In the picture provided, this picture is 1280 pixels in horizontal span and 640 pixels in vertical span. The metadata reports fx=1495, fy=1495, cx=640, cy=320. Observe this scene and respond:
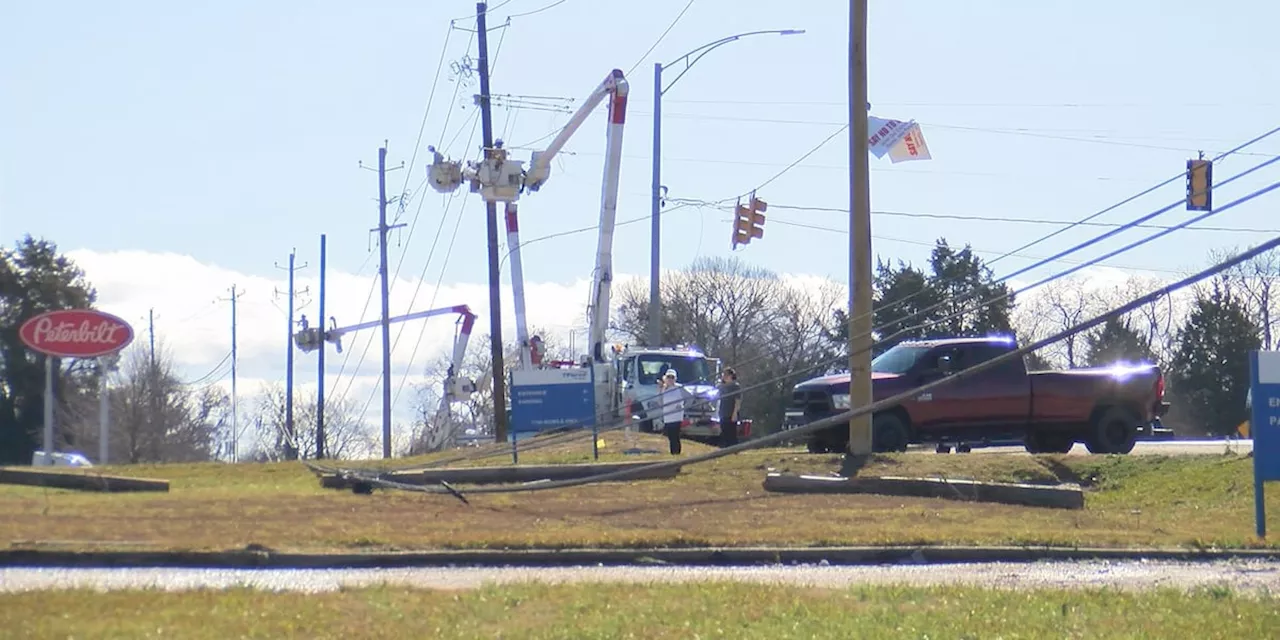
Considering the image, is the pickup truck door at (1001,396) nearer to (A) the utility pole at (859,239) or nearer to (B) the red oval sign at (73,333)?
(A) the utility pole at (859,239)

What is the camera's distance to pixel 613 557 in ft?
45.6

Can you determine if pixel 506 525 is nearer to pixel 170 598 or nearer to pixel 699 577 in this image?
pixel 699 577

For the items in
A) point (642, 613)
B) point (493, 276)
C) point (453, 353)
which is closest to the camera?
point (642, 613)

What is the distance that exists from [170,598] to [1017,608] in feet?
18.7

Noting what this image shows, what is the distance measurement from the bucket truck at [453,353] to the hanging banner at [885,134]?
25664mm

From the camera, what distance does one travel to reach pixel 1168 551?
1412 cm

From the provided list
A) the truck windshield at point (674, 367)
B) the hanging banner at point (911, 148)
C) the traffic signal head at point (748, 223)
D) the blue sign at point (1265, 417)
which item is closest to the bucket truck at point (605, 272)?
the truck windshield at point (674, 367)

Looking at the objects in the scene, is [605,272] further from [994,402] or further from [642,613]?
[642,613]

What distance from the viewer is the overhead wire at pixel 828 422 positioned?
11992 millimetres

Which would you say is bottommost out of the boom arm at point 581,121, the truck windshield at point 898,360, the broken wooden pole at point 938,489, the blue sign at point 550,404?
the broken wooden pole at point 938,489

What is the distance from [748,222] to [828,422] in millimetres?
17649

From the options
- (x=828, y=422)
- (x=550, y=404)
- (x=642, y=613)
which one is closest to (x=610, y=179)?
(x=550, y=404)

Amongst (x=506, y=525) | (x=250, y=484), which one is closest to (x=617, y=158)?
(x=250, y=484)

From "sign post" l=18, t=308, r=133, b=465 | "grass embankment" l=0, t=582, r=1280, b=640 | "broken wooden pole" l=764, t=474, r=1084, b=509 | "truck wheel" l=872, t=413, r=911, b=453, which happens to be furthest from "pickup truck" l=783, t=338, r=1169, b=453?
"sign post" l=18, t=308, r=133, b=465
